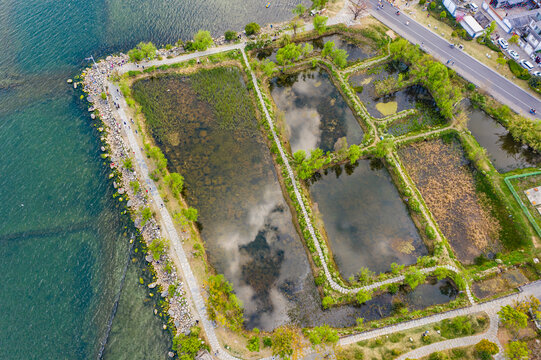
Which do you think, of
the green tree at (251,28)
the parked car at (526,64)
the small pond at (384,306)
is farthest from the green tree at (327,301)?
the parked car at (526,64)

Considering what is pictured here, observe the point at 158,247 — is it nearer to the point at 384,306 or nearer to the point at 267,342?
the point at 267,342

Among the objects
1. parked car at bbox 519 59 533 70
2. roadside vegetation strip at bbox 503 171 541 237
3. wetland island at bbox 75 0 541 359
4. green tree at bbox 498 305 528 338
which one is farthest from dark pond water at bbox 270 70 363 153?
parked car at bbox 519 59 533 70

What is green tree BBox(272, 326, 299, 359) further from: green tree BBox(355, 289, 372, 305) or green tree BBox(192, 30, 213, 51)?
green tree BBox(192, 30, 213, 51)

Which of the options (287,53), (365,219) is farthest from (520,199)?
(287,53)

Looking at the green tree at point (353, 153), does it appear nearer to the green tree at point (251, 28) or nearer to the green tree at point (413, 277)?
the green tree at point (413, 277)

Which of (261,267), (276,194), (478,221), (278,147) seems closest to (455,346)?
(478,221)
